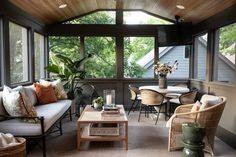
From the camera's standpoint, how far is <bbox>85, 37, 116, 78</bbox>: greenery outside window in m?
7.53

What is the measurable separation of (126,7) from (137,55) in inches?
56.0

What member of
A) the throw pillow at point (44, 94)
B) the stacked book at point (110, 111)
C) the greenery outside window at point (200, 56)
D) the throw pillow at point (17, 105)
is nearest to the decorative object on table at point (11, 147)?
the throw pillow at point (17, 105)

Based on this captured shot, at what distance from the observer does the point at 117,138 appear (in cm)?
401

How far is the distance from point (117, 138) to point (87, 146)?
21.3 inches

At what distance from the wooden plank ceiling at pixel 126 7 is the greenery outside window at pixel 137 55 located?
89cm

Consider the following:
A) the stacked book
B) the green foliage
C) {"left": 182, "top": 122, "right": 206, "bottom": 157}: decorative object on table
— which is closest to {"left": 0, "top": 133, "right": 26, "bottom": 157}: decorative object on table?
the stacked book

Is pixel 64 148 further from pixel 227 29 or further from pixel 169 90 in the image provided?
pixel 227 29

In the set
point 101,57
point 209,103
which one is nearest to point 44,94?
point 101,57

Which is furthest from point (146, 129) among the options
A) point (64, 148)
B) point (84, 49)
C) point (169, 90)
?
point (84, 49)

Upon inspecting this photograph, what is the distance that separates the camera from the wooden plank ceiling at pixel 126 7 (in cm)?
509

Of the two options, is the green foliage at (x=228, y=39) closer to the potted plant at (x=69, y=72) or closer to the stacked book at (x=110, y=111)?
the stacked book at (x=110, y=111)

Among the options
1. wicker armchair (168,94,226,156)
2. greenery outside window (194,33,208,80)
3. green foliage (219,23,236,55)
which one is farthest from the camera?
greenery outside window (194,33,208,80)

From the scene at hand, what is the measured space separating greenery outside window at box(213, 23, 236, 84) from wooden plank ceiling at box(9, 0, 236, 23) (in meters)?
0.47

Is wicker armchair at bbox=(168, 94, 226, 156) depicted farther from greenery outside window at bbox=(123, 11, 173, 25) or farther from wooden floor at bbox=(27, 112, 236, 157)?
greenery outside window at bbox=(123, 11, 173, 25)
